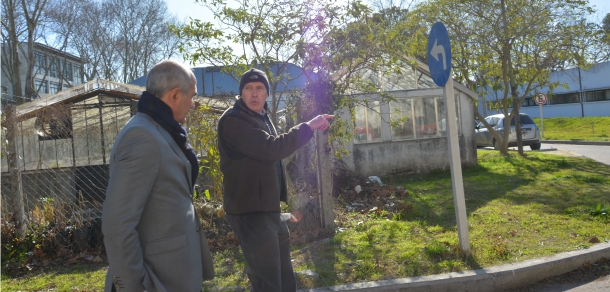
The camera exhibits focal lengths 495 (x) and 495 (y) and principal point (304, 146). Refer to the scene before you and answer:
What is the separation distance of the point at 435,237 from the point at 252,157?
→ 12.5 feet

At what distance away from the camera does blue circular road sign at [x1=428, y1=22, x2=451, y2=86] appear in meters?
5.40

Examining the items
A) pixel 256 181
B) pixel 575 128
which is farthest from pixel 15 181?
pixel 575 128

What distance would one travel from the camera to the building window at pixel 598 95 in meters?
42.0

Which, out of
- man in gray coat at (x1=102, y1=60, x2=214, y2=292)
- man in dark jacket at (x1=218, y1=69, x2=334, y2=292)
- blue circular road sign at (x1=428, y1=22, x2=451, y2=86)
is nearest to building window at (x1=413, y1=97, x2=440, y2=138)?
blue circular road sign at (x1=428, y1=22, x2=451, y2=86)

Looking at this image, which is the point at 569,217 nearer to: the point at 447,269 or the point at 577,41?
the point at 447,269

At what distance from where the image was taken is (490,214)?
7.38 m

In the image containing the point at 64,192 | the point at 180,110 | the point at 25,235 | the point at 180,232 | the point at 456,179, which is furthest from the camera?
the point at 64,192

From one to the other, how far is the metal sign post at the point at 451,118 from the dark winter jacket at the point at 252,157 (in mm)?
2718

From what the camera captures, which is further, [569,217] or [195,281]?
[569,217]

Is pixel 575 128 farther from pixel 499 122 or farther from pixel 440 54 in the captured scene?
pixel 440 54

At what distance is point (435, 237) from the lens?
6.28 m

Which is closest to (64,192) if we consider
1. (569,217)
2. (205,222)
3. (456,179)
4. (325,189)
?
(205,222)

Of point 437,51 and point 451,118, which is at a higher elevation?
point 437,51

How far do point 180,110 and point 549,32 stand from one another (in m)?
15.4
